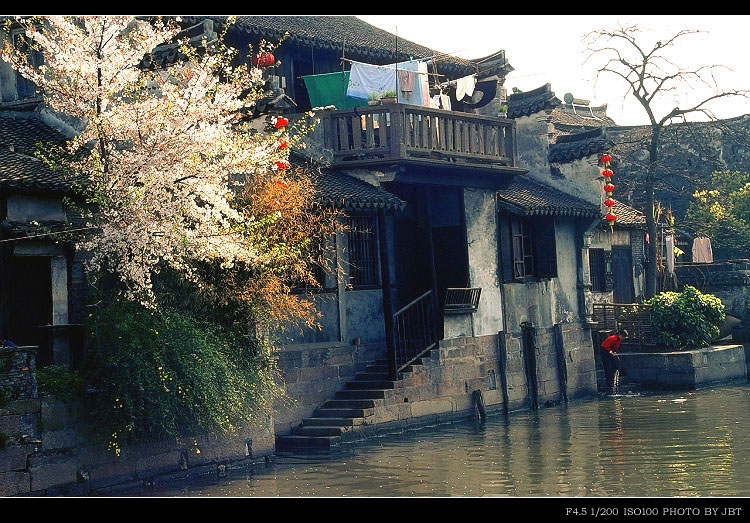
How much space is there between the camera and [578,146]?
2783cm

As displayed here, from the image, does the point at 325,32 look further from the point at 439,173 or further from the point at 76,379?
the point at 76,379

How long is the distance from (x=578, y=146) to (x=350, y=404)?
9920 mm

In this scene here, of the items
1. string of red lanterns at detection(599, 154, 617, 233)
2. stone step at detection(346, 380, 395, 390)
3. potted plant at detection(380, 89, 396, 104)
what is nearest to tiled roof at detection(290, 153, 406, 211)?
potted plant at detection(380, 89, 396, 104)

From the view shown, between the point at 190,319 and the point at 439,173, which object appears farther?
the point at 439,173

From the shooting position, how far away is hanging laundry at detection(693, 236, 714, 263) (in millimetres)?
35344

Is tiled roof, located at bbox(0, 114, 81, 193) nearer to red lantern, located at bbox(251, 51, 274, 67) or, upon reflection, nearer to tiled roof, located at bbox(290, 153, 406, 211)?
red lantern, located at bbox(251, 51, 274, 67)

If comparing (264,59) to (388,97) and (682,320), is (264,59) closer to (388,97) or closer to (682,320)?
(388,97)

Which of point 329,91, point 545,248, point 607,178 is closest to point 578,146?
point 607,178
